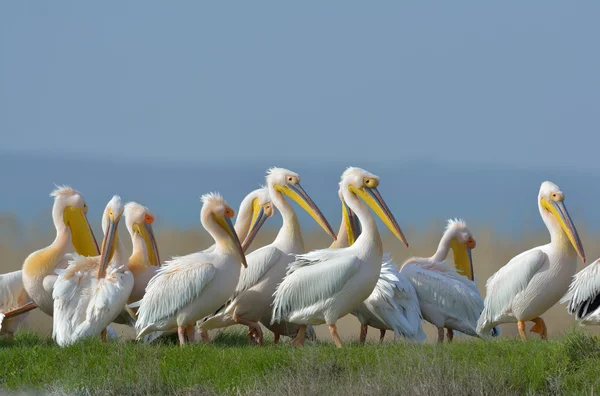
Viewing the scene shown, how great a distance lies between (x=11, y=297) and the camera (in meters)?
13.0

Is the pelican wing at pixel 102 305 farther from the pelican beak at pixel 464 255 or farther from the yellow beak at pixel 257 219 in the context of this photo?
the pelican beak at pixel 464 255

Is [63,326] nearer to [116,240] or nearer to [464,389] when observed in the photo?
[116,240]

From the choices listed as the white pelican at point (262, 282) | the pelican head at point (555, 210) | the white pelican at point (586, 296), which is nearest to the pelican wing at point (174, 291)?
the white pelican at point (262, 282)

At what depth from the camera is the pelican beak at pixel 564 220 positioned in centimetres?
1173

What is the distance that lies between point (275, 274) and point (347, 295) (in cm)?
130

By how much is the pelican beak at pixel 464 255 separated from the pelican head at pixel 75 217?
455 cm

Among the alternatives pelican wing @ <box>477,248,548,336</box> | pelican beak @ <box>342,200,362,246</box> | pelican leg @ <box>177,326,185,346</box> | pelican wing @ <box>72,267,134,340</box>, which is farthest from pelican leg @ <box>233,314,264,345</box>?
pelican wing @ <box>477,248,548,336</box>

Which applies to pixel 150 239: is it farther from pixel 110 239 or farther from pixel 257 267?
pixel 257 267

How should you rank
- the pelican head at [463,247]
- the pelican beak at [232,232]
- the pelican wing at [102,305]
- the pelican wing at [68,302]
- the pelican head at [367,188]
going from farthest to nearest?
the pelican head at [463,247] < the pelican head at [367,188] < the pelican beak at [232,232] < the pelican wing at [68,302] < the pelican wing at [102,305]

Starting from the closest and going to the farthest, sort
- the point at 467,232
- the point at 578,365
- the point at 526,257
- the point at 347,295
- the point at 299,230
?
1. the point at 578,365
2. the point at 347,295
3. the point at 526,257
4. the point at 299,230
5. the point at 467,232

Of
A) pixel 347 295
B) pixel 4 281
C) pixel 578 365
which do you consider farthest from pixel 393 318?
pixel 4 281

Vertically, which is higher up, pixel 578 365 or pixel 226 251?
pixel 226 251

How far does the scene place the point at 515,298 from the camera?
463 inches

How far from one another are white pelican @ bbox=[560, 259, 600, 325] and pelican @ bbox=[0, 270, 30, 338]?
6.08 m
